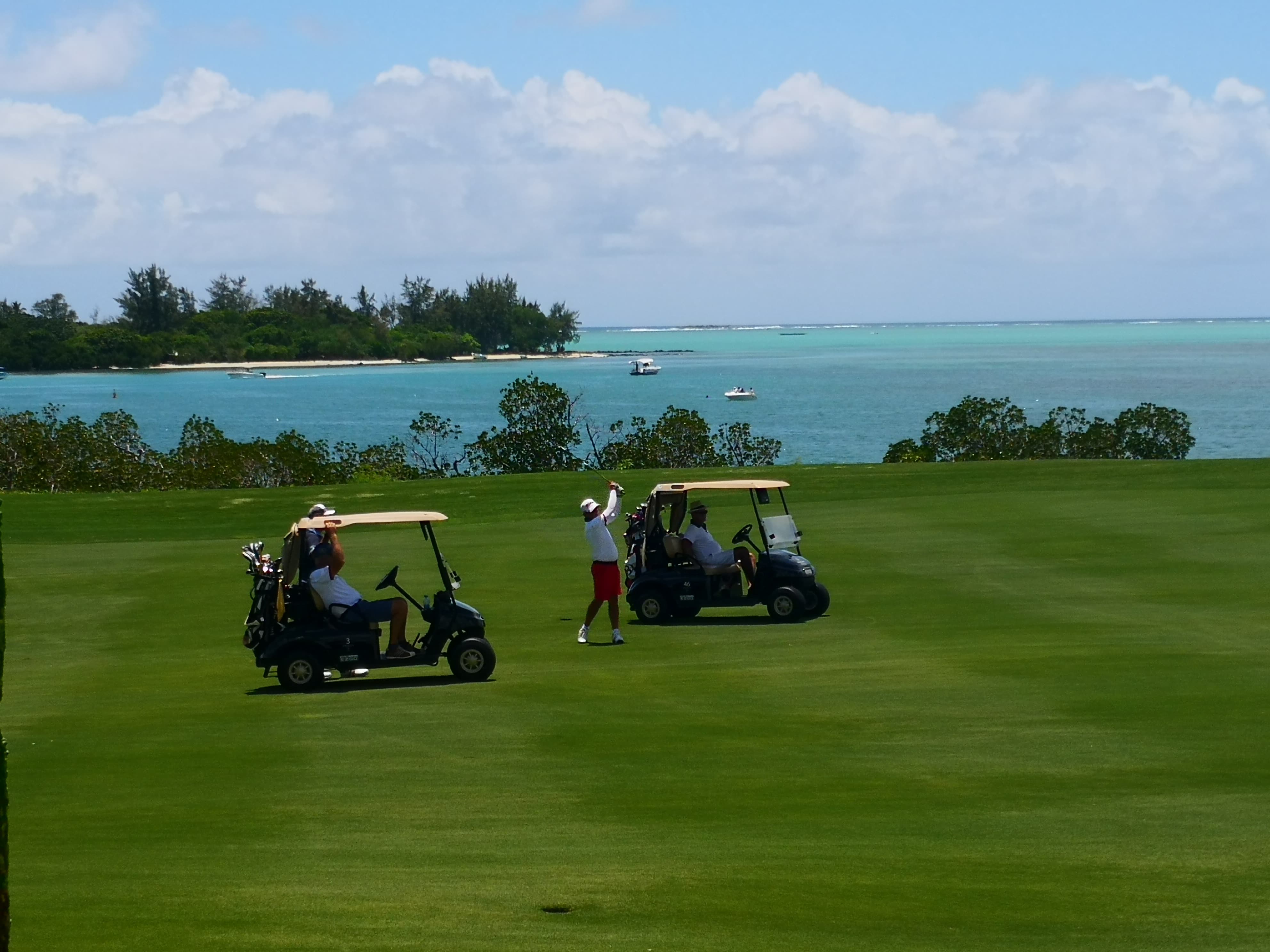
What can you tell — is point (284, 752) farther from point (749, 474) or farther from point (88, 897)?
point (749, 474)

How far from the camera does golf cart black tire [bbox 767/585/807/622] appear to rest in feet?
60.4

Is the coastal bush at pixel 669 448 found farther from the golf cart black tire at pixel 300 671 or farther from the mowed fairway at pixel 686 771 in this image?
the golf cart black tire at pixel 300 671

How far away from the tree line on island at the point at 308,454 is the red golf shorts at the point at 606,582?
23.0 metres

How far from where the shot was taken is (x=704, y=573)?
18.7 m

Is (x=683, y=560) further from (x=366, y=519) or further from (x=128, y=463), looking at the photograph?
(x=128, y=463)

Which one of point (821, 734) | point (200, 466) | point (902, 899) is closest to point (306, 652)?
point (821, 734)

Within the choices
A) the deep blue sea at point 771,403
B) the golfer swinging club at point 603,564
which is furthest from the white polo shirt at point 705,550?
the deep blue sea at point 771,403

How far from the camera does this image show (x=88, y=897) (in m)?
7.91

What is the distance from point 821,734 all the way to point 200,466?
113ft

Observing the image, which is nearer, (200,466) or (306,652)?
(306,652)

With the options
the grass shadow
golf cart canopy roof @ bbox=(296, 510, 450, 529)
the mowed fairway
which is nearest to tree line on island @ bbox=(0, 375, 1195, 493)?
the mowed fairway

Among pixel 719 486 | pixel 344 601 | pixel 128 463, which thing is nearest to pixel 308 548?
pixel 344 601

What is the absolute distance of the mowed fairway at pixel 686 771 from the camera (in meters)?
7.61

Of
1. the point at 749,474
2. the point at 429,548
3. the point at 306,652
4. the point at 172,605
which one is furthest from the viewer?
the point at 749,474
